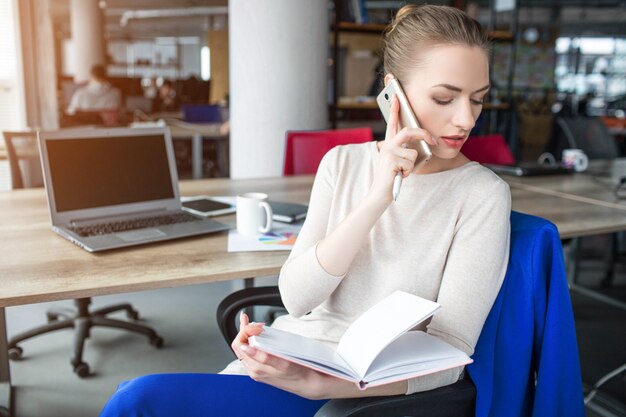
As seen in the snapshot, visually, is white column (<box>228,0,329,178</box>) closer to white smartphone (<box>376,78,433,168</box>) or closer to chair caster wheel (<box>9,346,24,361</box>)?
chair caster wheel (<box>9,346,24,361</box>)

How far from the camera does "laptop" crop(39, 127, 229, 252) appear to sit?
163 centimetres

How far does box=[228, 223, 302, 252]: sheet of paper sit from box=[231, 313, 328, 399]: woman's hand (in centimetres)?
55

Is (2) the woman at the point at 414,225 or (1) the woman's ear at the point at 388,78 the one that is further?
(1) the woman's ear at the point at 388,78

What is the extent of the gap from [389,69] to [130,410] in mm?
867

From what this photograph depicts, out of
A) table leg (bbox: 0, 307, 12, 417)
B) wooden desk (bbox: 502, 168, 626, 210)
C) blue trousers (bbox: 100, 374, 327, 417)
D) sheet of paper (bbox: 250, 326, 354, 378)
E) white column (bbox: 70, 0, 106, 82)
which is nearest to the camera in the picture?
sheet of paper (bbox: 250, 326, 354, 378)

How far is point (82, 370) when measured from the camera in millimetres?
2439

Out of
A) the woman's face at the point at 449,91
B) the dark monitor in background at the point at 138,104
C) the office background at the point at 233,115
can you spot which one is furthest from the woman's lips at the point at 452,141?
the dark monitor in background at the point at 138,104

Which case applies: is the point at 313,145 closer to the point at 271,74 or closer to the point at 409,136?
the point at 271,74

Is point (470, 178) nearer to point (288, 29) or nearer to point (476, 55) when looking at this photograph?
point (476, 55)

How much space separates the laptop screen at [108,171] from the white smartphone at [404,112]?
0.90 meters

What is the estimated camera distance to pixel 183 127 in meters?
5.71

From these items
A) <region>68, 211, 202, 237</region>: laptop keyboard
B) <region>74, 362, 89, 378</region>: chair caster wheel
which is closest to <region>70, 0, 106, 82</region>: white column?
<region>74, 362, 89, 378</region>: chair caster wheel

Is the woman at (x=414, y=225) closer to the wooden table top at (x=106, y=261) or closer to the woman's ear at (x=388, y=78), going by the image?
the woman's ear at (x=388, y=78)

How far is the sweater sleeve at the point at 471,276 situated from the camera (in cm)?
108
